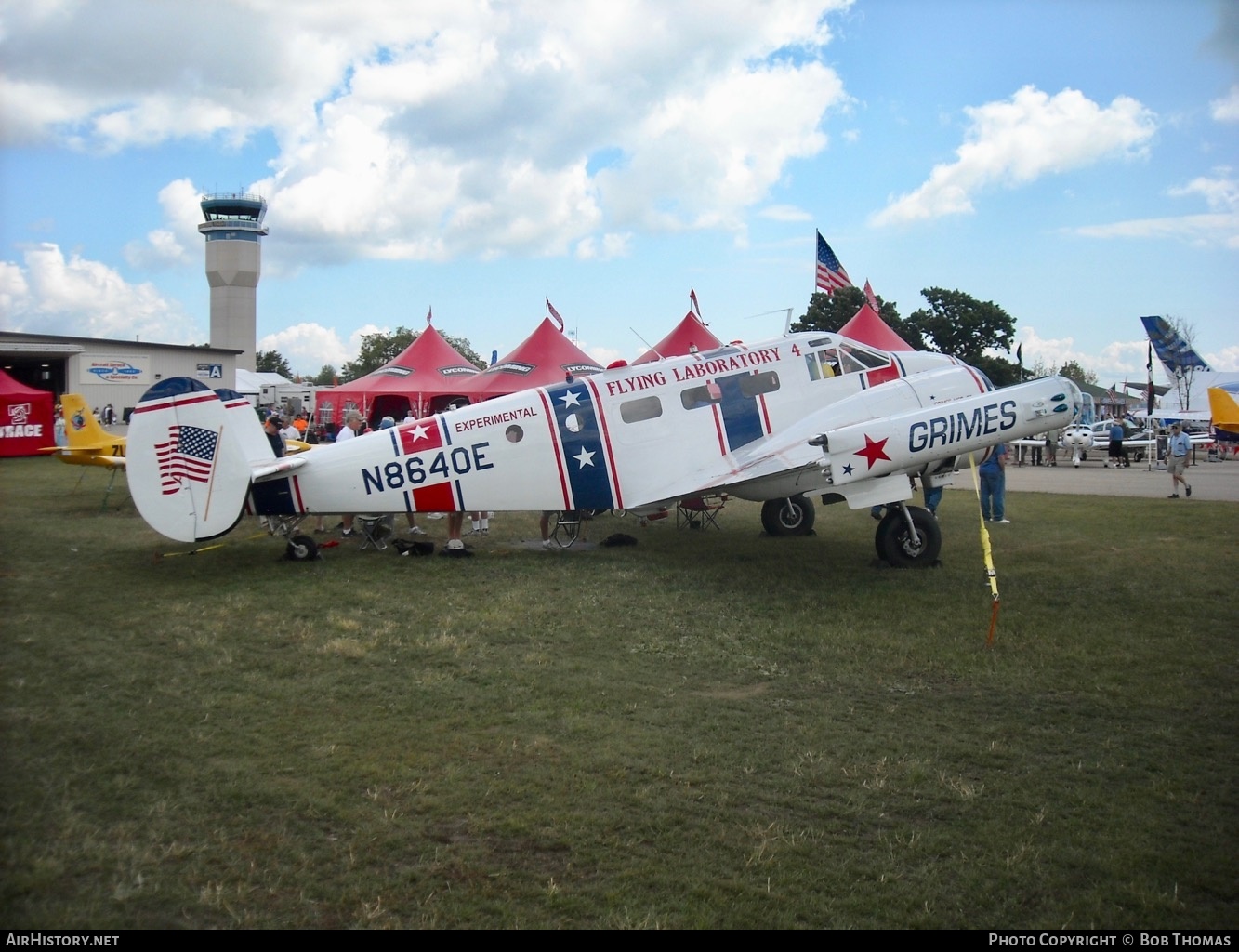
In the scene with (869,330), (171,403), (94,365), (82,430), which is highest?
(94,365)

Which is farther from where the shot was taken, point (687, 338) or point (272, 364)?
point (272, 364)

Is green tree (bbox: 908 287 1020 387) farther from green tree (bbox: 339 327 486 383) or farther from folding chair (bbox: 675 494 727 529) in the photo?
green tree (bbox: 339 327 486 383)

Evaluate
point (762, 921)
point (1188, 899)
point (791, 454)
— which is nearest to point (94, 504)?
point (791, 454)

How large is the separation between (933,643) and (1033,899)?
413 centimetres

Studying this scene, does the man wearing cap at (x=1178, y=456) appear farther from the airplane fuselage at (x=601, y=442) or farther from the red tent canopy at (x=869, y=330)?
the airplane fuselage at (x=601, y=442)

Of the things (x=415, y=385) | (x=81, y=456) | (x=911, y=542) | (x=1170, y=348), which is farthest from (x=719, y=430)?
(x=1170, y=348)

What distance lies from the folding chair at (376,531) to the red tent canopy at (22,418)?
76.3 ft

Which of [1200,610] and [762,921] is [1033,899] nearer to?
[762,921]

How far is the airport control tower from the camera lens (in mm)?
88438

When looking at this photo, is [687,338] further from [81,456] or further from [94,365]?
[94,365]

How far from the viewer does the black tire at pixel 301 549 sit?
11.5 m

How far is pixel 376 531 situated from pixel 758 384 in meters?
6.03

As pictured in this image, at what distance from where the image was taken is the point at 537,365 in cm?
2409

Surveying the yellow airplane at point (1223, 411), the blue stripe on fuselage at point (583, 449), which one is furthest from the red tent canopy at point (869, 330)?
the blue stripe on fuselage at point (583, 449)
